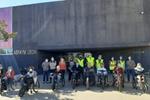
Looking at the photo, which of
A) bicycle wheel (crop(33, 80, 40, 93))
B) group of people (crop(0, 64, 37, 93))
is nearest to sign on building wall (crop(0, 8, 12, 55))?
group of people (crop(0, 64, 37, 93))

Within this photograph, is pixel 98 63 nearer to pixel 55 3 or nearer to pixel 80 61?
pixel 80 61

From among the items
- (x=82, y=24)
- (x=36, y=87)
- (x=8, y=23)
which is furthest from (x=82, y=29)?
(x=36, y=87)

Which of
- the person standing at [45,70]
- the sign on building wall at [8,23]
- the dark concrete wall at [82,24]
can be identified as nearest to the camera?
the person standing at [45,70]

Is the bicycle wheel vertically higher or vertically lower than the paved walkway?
higher

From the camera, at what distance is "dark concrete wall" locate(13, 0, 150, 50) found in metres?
29.1

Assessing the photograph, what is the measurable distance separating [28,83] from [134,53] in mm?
10246

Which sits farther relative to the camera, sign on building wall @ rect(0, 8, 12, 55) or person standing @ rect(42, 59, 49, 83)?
sign on building wall @ rect(0, 8, 12, 55)

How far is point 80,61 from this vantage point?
24.6m

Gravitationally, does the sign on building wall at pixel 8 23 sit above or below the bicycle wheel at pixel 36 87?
above

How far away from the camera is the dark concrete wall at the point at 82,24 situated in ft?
95.5

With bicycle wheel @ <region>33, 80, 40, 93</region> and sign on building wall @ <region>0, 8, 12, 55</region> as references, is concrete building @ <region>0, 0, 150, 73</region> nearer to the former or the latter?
sign on building wall @ <region>0, 8, 12, 55</region>

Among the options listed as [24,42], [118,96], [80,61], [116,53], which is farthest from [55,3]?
[118,96]

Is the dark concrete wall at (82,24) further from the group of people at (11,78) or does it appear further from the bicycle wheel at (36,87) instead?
the bicycle wheel at (36,87)

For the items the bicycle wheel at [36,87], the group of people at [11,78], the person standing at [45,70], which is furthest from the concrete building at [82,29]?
the bicycle wheel at [36,87]
